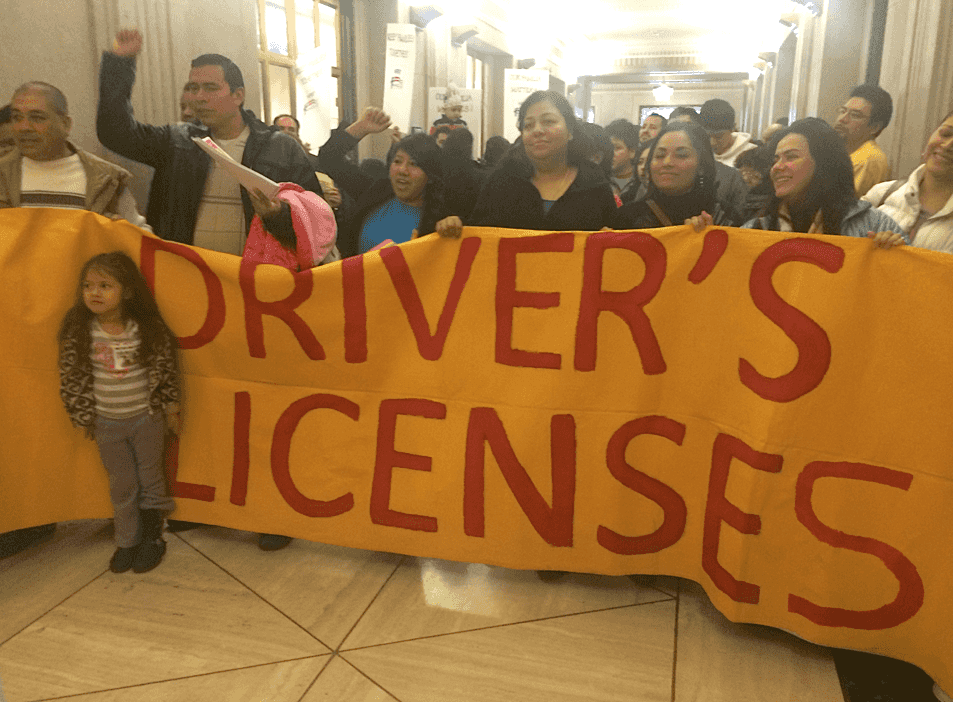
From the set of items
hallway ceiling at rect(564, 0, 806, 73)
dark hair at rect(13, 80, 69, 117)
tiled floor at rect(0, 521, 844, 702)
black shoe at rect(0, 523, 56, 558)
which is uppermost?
hallway ceiling at rect(564, 0, 806, 73)

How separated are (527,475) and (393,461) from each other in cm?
37

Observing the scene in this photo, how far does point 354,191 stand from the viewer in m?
3.00

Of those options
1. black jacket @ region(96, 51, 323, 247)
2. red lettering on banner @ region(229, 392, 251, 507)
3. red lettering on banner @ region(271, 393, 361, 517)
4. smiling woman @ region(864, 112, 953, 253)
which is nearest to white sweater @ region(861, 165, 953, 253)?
smiling woman @ region(864, 112, 953, 253)

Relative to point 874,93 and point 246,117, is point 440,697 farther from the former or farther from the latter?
point 874,93

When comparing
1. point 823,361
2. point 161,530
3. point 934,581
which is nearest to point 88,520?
point 161,530

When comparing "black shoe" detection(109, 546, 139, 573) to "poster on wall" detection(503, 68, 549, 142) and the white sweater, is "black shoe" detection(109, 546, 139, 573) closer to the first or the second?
the white sweater

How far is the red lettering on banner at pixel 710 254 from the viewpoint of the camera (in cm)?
179

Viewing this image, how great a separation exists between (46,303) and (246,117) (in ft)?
2.86

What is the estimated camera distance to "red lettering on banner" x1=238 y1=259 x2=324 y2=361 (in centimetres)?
202

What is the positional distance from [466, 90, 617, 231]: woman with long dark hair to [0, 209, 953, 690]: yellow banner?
237 mm

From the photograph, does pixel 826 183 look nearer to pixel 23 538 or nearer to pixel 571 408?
pixel 571 408

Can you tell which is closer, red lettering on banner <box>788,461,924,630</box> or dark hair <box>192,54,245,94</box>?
red lettering on banner <box>788,461,924,630</box>

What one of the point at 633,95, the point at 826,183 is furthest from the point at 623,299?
the point at 633,95

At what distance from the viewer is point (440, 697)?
1.61 meters
